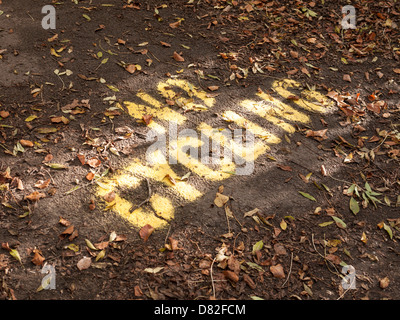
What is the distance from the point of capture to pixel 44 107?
3.71 m

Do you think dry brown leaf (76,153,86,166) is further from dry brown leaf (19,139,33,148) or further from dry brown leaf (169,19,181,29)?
dry brown leaf (169,19,181,29)

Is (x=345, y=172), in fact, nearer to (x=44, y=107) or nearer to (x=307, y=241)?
(x=307, y=241)

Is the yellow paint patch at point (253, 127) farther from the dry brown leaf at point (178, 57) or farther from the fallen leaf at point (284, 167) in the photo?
the dry brown leaf at point (178, 57)

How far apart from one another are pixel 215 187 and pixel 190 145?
1.75ft

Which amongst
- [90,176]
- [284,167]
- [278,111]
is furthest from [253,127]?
[90,176]

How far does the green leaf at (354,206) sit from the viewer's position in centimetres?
317

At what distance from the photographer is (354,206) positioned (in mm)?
3203

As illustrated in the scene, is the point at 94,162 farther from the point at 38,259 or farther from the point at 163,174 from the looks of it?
the point at 38,259

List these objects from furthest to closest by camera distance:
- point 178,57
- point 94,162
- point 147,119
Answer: point 178,57, point 147,119, point 94,162

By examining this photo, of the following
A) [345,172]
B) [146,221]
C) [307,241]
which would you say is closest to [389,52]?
[345,172]

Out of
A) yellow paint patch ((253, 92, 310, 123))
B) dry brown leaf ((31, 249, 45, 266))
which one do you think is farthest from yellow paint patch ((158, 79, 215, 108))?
dry brown leaf ((31, 249, 45, 266))

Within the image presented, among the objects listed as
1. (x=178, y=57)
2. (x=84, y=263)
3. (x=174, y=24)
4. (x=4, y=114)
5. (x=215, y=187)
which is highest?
(x=174, y=24)

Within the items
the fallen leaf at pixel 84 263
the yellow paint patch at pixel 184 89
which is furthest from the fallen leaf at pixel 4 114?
the fallen leaf at pixel 84 263

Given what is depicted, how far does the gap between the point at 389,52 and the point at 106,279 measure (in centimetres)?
433
